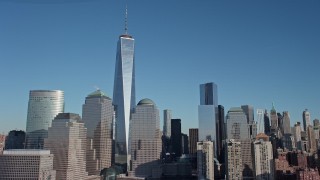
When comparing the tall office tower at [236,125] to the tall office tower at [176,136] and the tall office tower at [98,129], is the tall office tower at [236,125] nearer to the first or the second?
the tall office tower at [176,136]

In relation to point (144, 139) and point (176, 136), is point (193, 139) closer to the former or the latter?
point (176, 136)

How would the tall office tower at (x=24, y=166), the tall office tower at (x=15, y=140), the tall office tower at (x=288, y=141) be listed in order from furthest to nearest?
the tall office tower at (x=288, y=141)
the tall office tower at (x=15, y=140)
the tall office tower at (x=24, y=166)

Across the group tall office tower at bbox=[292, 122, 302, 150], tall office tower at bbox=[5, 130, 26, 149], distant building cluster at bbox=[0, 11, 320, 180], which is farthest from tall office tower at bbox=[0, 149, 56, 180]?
tall office tower at bbox=[292, 122, 302, 150]

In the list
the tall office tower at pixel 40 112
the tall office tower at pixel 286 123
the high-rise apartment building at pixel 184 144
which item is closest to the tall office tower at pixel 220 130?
the high-rise apartment building at pixel 184 144

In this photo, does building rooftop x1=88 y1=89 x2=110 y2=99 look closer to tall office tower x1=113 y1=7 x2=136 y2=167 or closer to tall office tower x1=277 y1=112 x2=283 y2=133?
tall office tower x1=113 y1=7 x2=136 y2=167

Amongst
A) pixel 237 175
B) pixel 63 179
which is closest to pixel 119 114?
pixel 63 179
